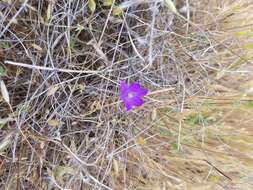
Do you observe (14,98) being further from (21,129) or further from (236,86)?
(236,86)

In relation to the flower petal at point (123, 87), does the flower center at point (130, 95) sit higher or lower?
lower

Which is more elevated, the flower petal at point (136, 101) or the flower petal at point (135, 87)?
the flower petal at point (135, 87)

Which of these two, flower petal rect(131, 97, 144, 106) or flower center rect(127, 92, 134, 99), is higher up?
flower center rect(127, 92, 134, 99)

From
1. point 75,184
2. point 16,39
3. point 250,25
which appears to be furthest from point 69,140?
point 250,25

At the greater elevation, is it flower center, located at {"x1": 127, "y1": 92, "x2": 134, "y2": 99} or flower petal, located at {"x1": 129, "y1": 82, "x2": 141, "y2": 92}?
flower petal, located at {"x1": 129, "y1": 82, "x2": 141, "y2": 92}
